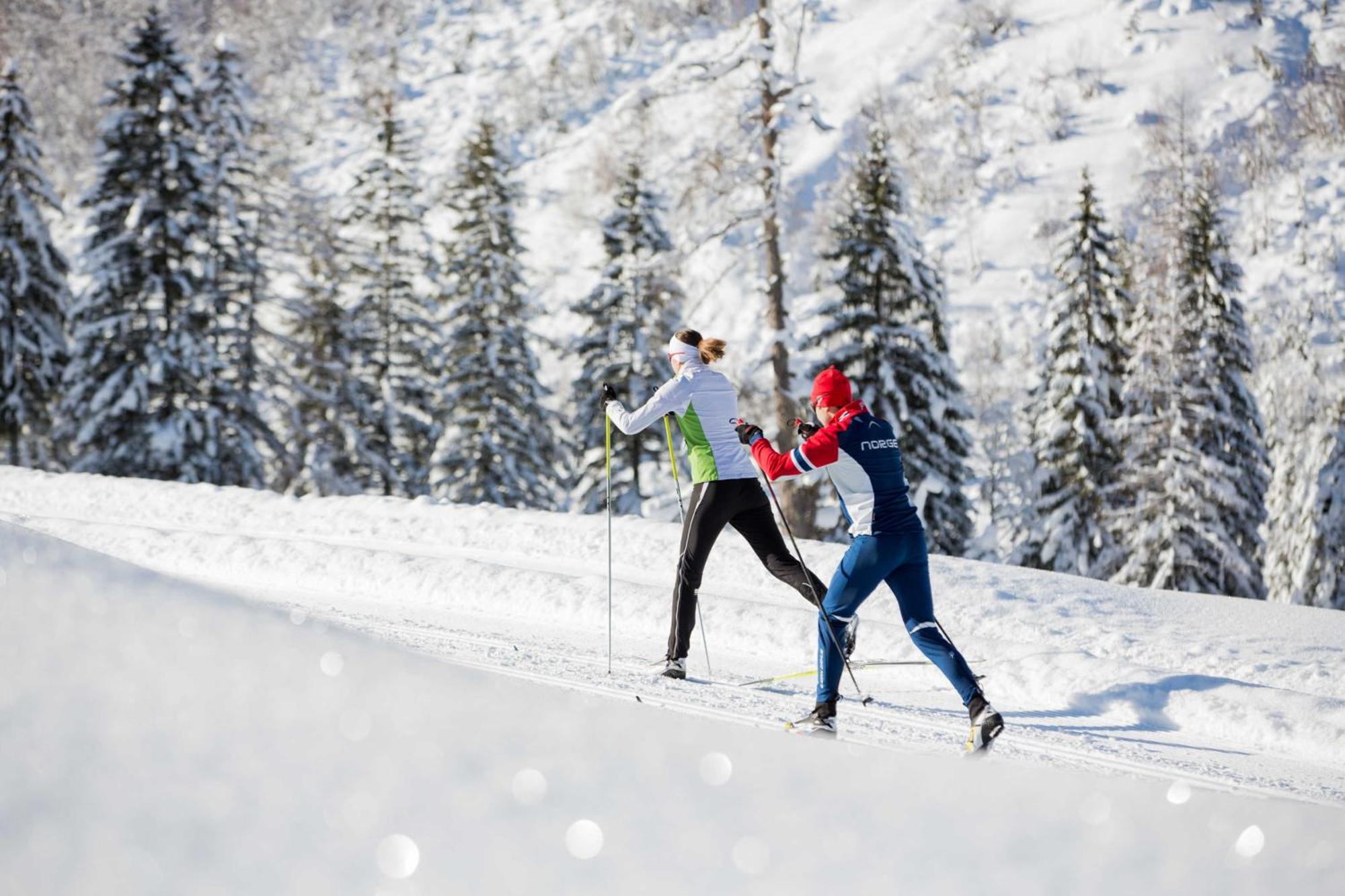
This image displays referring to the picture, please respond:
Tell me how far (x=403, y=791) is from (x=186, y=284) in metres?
26.7

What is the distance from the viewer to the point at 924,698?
719 cm

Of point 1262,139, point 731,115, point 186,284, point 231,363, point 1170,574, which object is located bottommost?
point 1170,574

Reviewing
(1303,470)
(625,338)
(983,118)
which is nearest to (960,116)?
(983,118)

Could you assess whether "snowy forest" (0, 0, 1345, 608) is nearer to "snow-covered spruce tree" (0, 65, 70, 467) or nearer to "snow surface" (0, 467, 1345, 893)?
"snow-covered spruce tree" (0, 65, 70, 467)

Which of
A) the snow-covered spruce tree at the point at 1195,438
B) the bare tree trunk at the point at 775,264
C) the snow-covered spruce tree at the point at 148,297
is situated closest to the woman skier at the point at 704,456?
the bare tree trunk at the point at 775,264

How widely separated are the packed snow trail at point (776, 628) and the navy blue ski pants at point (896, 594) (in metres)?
0.47

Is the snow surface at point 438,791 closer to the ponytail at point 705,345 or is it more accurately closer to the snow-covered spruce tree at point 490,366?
the ponytail at point 705,345

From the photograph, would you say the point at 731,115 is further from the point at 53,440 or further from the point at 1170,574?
the point at 53,440

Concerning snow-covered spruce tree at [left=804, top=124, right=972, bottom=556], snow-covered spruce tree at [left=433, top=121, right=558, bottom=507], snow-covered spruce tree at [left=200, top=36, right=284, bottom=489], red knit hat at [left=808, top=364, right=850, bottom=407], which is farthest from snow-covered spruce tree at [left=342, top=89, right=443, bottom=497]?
red knit hat at [left=808, top=364, right=850, bottom=407]

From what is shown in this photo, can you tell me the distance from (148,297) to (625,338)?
12.2 metres

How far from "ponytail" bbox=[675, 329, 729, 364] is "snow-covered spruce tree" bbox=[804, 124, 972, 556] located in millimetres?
15996

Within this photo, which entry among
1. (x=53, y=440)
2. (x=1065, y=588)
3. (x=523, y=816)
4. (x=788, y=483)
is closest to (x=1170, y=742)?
(x=1065, y=588)

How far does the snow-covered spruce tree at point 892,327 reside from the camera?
74.8 ft

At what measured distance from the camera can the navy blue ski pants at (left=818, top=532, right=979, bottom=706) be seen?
550cm
